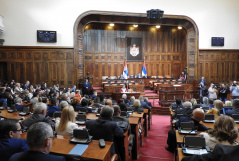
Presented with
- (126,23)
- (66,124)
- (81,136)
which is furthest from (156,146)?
(126,23)

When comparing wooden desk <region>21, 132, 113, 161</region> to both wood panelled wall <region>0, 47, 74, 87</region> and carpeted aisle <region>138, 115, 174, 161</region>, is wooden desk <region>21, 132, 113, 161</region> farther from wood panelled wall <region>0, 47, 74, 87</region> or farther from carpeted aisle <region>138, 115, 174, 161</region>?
wood panelled wall <region>0, 47, 74, 87</region>

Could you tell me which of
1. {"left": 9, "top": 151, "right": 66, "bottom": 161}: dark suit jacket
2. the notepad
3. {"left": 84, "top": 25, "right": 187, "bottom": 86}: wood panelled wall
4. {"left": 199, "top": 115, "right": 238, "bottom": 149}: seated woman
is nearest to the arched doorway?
{"left": 84, "top": 25, "right": 187, "bottom": 86}: wood panelled wall

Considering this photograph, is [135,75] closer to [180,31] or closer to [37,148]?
[180,31]

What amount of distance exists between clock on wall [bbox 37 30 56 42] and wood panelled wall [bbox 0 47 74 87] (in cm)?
60

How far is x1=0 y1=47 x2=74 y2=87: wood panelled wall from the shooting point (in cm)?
1231

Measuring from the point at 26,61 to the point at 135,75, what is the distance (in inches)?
Result: 326

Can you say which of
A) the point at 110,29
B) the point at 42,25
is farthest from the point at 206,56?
the point at 42,25

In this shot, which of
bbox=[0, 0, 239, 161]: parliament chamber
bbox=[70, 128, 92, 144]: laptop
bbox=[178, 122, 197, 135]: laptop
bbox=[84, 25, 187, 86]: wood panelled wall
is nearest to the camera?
bbox=[70, 128, 92, 144]: laptop

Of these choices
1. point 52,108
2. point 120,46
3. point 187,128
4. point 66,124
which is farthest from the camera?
point 120,46

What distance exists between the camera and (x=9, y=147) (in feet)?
6.37

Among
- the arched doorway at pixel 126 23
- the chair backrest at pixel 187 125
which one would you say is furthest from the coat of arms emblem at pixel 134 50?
the chair backrest at pixel 187 125

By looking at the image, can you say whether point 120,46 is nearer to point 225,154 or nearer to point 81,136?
point 81,136

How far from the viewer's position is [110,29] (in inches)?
603

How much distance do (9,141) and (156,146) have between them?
377cm
